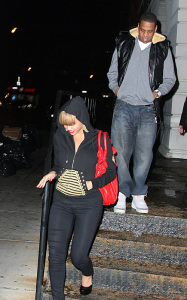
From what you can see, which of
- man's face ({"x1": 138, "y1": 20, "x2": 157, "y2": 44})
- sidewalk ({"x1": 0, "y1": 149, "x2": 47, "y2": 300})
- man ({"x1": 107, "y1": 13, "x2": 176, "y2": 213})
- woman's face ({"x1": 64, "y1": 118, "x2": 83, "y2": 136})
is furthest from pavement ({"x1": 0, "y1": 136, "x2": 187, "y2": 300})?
man's face ({"x1": 138, "y1": 20, "x2": 157, "y2": 44})

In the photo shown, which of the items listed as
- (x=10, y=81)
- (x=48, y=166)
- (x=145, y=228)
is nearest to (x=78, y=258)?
(x=48, y=166)

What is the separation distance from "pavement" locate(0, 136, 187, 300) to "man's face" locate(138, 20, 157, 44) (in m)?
1.84

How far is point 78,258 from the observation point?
322 cm

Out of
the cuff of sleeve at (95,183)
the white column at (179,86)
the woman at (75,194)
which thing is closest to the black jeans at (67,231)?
the woman at (75,194)

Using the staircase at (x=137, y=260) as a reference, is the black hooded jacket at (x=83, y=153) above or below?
above

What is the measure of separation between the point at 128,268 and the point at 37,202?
3.00m

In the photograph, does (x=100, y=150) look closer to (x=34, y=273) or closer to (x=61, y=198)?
(x=61, y=198)

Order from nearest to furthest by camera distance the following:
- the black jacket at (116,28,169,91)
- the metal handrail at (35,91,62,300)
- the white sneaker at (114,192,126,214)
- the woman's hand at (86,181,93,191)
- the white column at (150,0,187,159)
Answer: the woman's hand at (86,181,93,191), the metal handrail at (35,91,62,300), the black jacket at (116,28,169,91), the white sneaker at (114,192,126,214), the white column at (150,0,187,159)

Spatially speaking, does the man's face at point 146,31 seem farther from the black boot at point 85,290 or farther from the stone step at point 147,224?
the black boot at point 85,290

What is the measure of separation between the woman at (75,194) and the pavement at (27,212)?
77cm

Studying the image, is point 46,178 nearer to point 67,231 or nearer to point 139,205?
point 67,231

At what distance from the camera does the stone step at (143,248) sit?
12.7 feet

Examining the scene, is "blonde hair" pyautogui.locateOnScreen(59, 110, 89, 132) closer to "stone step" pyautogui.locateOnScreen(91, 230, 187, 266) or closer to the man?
the man

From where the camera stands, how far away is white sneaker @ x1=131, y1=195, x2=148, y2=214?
4.19 metres
